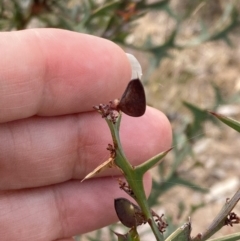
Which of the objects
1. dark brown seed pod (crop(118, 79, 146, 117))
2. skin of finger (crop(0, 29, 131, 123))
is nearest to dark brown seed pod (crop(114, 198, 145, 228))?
dark brown seed pod (crop(118, 79, 146, 117))

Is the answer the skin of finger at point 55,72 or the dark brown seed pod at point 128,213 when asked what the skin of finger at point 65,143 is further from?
the dark brown seed pod at point 128,213

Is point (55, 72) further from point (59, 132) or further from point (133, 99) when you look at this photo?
point (133, 99)

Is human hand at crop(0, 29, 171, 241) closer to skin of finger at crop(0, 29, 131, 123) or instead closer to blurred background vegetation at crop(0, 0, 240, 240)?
skin of finger at crop(0, 29, 131, 123)

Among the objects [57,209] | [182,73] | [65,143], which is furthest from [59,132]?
[182,73]

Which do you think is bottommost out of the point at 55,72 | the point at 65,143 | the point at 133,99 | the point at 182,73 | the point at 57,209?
the point at 182,73

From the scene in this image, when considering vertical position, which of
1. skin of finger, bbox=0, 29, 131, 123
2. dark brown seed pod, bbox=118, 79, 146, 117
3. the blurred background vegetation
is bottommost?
the blurred background vegetation
